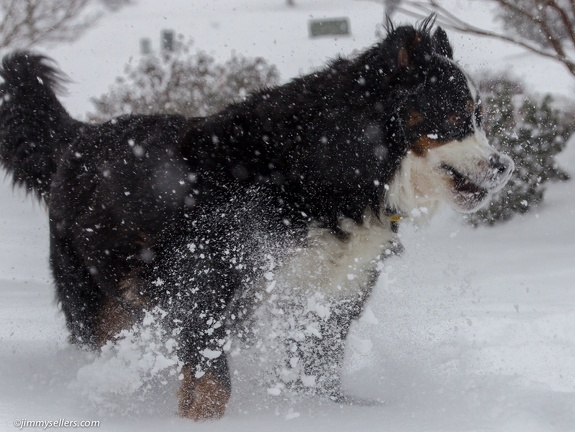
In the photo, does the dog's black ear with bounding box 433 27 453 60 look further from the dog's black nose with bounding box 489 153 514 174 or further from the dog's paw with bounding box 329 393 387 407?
the dog's paw with bounding box 329 393 387 407

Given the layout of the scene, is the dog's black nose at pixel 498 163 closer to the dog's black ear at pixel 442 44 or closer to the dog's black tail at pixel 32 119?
the dog's black ear at pixel 442 44

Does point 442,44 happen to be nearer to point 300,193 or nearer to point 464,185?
point 464,185

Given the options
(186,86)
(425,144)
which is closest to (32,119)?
(425,144)

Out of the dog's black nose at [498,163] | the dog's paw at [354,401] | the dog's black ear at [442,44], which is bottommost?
the dog's paw at [354,401]

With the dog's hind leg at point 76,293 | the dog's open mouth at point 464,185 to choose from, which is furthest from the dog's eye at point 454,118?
the dog's hind leg at point 76,293

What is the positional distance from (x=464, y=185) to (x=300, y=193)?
0.82m

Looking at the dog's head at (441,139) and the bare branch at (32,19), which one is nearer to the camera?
the dog's head at (441,139)

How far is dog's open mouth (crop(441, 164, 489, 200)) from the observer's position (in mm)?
3361

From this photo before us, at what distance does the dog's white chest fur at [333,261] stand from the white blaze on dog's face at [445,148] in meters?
0.20

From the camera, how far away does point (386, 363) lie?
3895 mm

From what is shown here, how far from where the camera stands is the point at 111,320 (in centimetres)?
395

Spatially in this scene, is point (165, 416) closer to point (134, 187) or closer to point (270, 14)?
point (134, 187)

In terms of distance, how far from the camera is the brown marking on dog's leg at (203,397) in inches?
125

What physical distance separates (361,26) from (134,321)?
61.7ft
